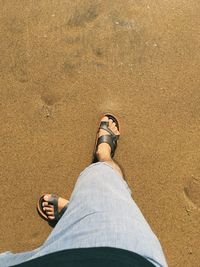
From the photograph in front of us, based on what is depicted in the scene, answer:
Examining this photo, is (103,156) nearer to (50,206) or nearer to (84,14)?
(50,206)

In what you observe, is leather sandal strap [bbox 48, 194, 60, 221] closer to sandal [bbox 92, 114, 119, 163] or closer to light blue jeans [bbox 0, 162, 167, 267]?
sandal [bbox 92, 114, 119, 163]

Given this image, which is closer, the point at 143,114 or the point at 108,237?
the point at 108,237

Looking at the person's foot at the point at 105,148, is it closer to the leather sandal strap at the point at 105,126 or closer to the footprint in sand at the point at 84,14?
the leather sandal strap at the point at 105,126

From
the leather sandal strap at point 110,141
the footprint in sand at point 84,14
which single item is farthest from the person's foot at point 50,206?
the footprint in sand at point 84,14

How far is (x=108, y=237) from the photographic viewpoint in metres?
1.65

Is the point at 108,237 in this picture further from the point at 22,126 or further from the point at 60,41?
the point at 60,41

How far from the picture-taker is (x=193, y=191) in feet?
8.46

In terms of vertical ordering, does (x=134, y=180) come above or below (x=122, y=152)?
below

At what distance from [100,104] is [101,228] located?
116 cm

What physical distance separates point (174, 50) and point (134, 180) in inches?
37.3

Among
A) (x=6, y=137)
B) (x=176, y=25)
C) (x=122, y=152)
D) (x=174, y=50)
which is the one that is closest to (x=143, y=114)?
(x=122, y=152)

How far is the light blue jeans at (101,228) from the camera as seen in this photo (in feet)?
5.39

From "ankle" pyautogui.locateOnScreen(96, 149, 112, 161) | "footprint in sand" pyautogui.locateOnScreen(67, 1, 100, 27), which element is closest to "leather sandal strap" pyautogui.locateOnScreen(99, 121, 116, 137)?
"ankle" pyautogui.locateOnScreen(96, 149, 112, 161)

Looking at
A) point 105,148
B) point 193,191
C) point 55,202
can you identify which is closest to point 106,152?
point 105,148
